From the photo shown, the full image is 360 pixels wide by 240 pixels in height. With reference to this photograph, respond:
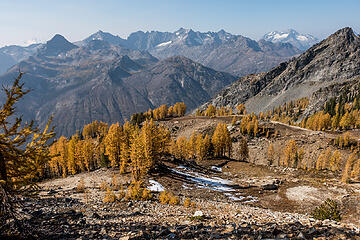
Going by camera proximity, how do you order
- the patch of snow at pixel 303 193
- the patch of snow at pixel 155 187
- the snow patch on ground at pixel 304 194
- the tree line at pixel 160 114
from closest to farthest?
1. the patch of snow at pixel 155 187
2. the snow patch on ground at pixel 304 194
3. the patch of snow at pixel 303 193
4. the tree line at pixel 160 114

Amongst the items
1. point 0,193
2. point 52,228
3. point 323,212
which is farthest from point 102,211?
point 323,212

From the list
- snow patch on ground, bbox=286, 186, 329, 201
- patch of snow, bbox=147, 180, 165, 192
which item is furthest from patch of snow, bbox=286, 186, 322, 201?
patch of snow, bbox=147, 180, 165, 192

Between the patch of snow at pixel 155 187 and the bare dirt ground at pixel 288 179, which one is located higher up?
the patch of snow at pixel 155 187

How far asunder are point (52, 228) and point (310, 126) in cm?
15504

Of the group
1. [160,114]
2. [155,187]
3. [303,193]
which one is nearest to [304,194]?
[303,193]

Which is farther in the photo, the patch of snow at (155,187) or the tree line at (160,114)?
the tree line at (160,114)

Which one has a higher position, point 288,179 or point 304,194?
point 304,194

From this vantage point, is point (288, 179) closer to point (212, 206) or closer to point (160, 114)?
point (212, 206)

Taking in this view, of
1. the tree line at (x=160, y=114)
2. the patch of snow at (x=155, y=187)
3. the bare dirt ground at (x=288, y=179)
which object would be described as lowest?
the bare dirt ground at (x=288, y=179)

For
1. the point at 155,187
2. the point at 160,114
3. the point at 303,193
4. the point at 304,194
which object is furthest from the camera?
the point at 160,114

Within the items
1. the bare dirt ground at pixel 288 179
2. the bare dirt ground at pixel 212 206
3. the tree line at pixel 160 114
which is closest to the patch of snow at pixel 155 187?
the bare dirt ground at pixel 212 206

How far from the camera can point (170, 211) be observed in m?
20.6

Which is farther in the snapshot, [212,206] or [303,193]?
[303,193]

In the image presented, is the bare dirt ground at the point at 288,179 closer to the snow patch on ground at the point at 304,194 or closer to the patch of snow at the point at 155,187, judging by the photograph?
the snow patch on ground at the point at 304,194
